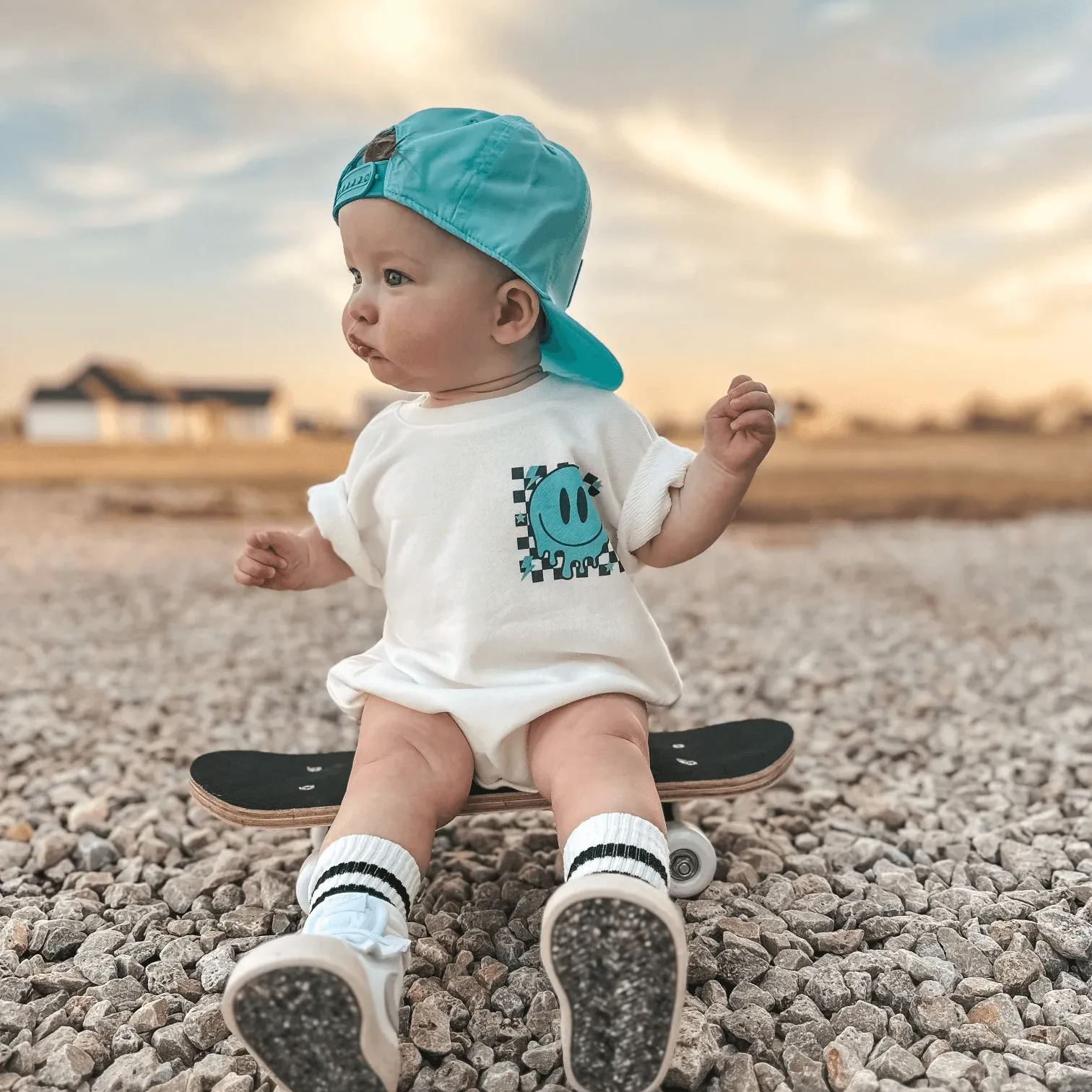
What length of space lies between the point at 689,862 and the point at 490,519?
0.67 meters

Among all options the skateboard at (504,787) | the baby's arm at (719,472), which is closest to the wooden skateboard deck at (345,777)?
the skateboard at (504,787)

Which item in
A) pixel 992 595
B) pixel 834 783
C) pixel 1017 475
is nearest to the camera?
pixel 834 783

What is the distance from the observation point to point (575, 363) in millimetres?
1696

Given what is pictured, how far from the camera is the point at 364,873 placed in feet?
4.51

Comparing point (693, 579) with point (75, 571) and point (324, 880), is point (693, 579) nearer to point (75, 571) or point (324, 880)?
point (75, 571)

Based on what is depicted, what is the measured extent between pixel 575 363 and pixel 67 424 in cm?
632

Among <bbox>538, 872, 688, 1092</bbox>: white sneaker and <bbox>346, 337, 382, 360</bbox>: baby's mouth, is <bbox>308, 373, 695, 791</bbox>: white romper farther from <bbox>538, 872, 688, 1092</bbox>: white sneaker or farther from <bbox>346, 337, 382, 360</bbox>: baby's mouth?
<bbox>538, 872, 688, 1092</bbox>: white sneaker

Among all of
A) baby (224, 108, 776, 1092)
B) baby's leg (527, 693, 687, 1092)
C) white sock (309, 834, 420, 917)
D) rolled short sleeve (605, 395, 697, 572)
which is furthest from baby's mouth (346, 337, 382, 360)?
baby's leg (527, 693, 687, 1092)

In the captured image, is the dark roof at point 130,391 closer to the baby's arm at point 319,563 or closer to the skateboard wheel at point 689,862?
the baby's arm at point 319,563

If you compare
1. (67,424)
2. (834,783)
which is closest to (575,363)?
(834,783)

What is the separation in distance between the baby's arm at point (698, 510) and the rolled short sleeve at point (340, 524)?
49 centimetres

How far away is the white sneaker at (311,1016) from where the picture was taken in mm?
1147

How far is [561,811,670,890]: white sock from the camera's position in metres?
1.32

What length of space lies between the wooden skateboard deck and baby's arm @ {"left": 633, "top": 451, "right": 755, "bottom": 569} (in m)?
0.37
